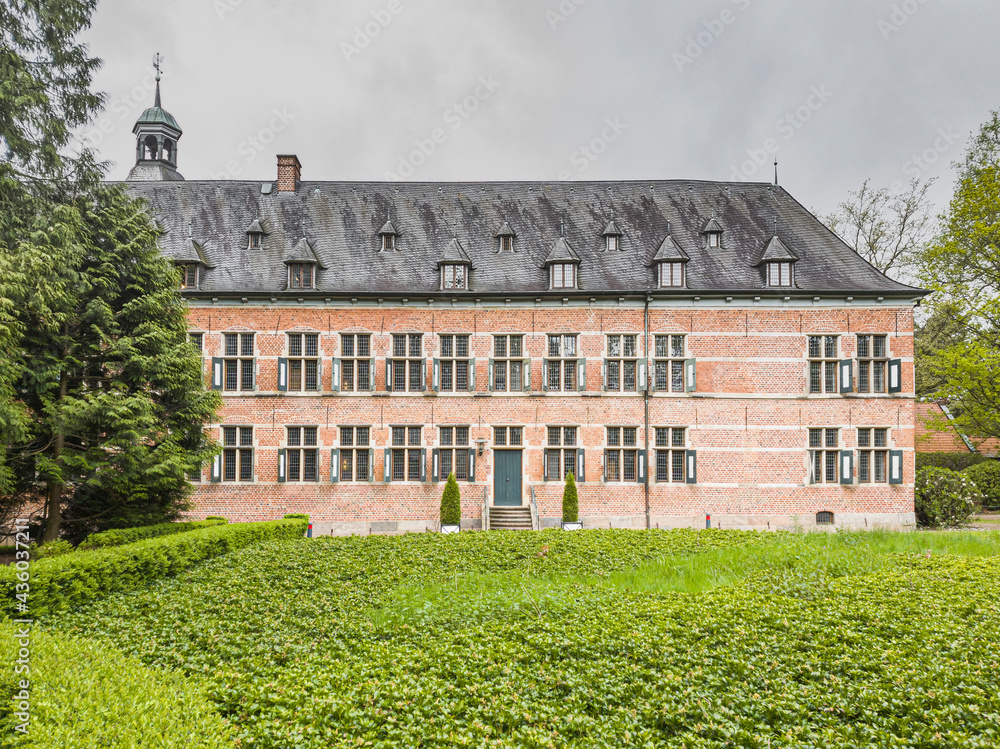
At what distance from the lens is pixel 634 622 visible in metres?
6.38

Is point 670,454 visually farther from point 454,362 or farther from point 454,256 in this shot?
point 454,256

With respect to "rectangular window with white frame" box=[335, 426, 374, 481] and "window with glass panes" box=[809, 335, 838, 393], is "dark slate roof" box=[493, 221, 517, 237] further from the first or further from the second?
"window with glass panes" box=[809, 335, 838, 393]

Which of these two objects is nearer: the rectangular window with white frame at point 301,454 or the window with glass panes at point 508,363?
the rectangular window with white frame at point 301,454

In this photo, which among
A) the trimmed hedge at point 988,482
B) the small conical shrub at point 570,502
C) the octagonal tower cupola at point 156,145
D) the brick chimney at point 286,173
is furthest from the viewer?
the octagonal tower cupola at point 156,145

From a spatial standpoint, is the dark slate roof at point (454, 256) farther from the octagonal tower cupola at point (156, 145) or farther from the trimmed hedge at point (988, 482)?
the trimmed hedge at point (988, 482)

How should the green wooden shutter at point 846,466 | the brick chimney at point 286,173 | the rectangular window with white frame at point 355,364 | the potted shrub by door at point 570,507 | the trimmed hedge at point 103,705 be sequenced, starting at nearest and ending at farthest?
the trimmed hedge at point 103,705 < the potted shrub by door at point 570,507 < the green wooden shutter at point 846,466 < the rectangular window with white frame at point 355,364 < the brick chimney at point 286,173

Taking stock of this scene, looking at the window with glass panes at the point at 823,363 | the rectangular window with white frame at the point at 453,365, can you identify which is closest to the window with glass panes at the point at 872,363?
the window with glass panes at the point at 823,363

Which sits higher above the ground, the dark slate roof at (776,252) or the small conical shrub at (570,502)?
the dark slate roof at (776,252)

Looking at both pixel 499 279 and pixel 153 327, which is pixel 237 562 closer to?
pixel 153 327

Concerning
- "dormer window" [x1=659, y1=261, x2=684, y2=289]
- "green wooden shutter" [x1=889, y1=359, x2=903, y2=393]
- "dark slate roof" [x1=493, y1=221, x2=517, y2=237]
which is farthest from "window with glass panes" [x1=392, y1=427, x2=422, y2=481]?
"green wooden shutter" [x1=889, y1=359, x2=903, y2=393]

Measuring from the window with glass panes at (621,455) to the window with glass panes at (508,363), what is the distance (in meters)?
3.40

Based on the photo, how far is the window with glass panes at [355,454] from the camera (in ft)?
57.6

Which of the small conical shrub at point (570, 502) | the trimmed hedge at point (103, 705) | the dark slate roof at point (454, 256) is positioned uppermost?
the dark slate roof at point (454, 256)

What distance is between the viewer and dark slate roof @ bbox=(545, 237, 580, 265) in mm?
17906
